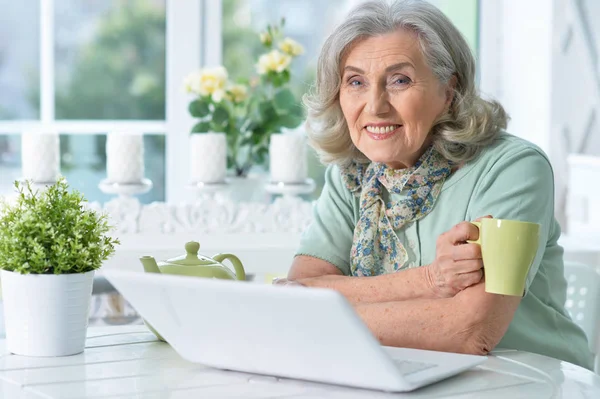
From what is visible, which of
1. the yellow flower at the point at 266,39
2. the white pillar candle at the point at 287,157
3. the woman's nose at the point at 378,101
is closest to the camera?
the woman's nose at the point at 378,101

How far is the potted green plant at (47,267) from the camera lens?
1.23 m

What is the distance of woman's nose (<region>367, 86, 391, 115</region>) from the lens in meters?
1.68

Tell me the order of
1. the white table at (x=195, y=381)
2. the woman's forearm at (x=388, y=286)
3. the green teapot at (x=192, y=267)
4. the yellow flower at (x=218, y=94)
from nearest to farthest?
1. the white table at (x=195, y=381)
2. the green teapot at (x=192, y=267)
3. the woman's forearm at (x=388, y=286)
4. the yellow flower at (x=218, y=94)

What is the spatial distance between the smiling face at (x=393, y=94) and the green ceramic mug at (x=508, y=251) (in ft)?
1.68

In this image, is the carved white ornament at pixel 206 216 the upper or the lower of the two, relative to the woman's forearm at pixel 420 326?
upper

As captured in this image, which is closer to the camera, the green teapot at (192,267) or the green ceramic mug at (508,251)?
the green ceramic mug at (508,251)

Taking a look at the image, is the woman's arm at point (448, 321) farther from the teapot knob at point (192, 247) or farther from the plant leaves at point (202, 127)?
the plant leaves at point (202, 127)

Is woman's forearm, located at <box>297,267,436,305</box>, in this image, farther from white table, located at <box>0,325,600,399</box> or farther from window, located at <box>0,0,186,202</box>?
window, located at <box>0,0,186,202</box>

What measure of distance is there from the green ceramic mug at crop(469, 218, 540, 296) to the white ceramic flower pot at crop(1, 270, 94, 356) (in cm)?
53

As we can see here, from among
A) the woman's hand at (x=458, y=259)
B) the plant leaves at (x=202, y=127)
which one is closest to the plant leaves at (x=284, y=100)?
the plant leaves at (x=202, y=127)

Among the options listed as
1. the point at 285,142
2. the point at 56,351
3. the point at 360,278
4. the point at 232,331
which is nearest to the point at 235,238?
the point at 285,142

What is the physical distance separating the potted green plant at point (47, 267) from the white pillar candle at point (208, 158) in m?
1.28

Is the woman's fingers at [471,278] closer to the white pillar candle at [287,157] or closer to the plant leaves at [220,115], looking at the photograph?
the white pillar candle at [287,157]

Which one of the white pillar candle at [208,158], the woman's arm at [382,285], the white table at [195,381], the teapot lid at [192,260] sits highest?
the white pillar candle at [208,158]
